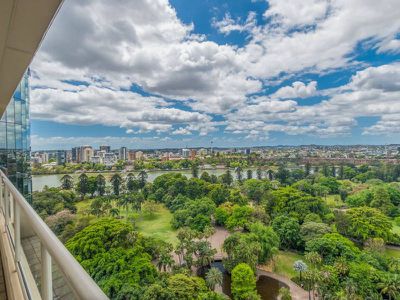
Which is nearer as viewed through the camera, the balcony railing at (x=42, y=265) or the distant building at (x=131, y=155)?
the balcony railing at (x=42, y=265)

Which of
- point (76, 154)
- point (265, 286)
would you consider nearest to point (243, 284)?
point (265, 286)

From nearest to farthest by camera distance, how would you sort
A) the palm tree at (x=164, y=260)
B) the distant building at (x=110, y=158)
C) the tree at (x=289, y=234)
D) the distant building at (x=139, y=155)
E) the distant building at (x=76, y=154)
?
the palm tree at (x=164, y=260), the tree at (x=289, y=234), the distant building at (x=76, y=154), the distant building at (x=110, y=158), the distant building at (x=139, y=155)

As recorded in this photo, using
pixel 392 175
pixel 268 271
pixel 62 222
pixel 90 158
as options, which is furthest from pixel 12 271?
pixel 90 158

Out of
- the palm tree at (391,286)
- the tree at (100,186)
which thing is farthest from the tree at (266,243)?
the tree at (100,186)

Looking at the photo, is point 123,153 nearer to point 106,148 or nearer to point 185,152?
point 106,148

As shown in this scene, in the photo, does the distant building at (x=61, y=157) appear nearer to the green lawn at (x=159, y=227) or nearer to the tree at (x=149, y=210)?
the tree at (x=149, y=210)

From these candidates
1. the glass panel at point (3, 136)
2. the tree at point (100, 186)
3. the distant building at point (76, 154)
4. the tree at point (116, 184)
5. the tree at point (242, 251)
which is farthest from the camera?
the distant building at point (76, 154)

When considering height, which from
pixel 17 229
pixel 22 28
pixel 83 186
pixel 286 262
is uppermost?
pixel 22 28
